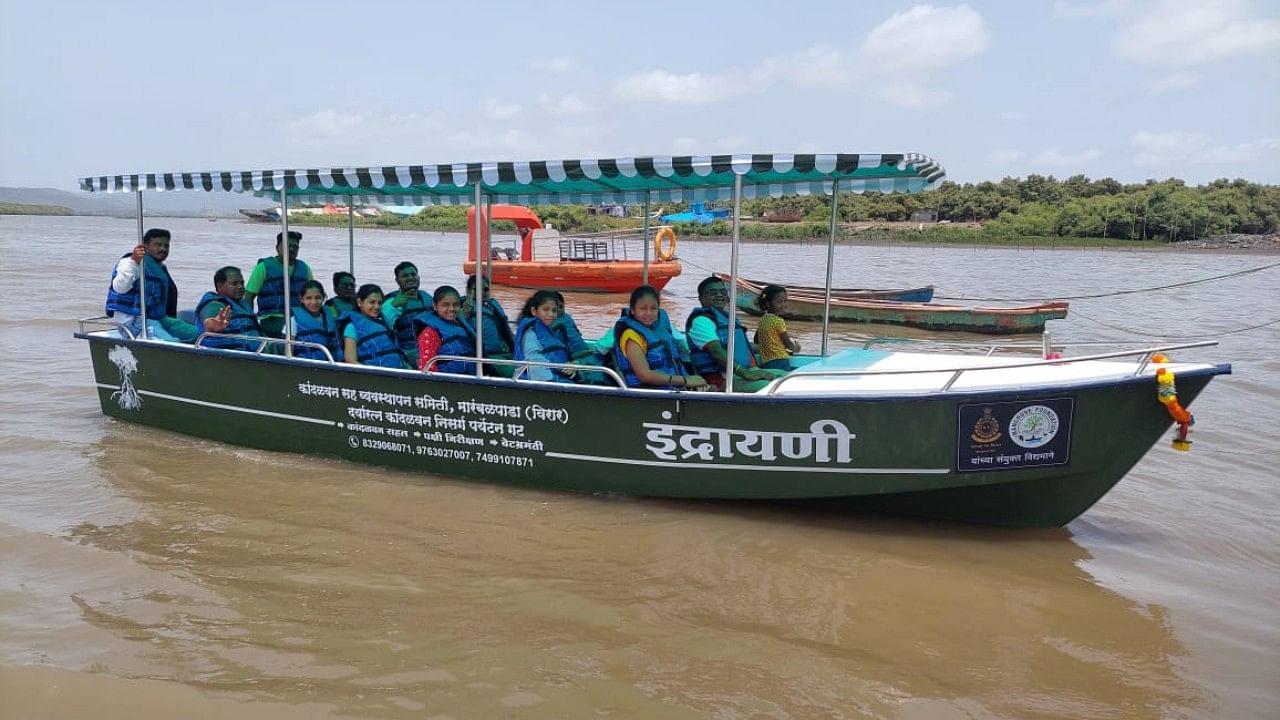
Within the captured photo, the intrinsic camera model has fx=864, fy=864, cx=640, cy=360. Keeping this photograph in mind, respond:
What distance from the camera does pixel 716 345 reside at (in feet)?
19.6

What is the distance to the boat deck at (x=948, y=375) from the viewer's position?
464cm

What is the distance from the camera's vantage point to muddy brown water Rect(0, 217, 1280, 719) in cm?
360

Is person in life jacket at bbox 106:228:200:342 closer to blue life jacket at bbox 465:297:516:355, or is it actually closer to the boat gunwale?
the boat gunwale

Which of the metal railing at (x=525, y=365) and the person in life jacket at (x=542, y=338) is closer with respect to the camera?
the metal railing at (x=525, y=365)

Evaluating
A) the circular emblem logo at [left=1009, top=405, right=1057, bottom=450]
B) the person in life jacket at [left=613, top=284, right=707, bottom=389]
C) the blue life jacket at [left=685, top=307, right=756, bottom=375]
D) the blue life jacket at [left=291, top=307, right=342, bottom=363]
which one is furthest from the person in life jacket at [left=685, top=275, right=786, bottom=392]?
the blue life jacket at [left=291, top=307, right=342, bottom=363]

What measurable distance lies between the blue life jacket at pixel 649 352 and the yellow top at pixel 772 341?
0.91 m

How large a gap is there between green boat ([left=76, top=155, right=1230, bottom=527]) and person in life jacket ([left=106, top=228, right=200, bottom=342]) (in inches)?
9.2

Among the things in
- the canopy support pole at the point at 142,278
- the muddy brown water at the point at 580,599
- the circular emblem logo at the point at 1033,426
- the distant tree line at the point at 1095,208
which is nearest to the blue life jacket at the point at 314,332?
the muddy brown water at the point at 580,599

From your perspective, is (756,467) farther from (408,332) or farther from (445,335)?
(408,332)

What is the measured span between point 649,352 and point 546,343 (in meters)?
0.75

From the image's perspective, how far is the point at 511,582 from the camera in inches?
182

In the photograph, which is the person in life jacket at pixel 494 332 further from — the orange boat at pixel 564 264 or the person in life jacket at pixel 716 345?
the orange boat at pixel 564 264

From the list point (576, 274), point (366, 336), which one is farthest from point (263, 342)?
point (576, 274)

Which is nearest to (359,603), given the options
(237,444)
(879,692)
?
(879,692)
